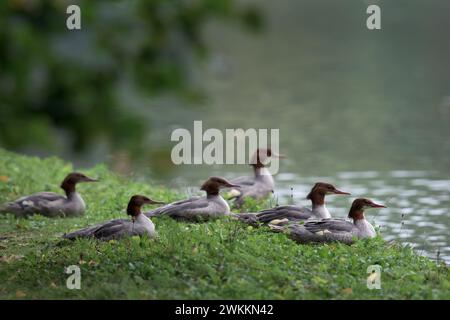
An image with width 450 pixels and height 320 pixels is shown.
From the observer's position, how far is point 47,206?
12664mm

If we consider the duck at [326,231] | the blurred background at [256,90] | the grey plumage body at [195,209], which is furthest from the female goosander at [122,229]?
the duck at [326,231]

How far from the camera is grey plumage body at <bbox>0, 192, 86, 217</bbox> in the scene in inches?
494

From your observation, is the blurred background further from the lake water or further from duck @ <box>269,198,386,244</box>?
duck @ <box>269,198,386,244</box>

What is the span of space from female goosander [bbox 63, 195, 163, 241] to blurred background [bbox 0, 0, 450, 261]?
0.59 meters

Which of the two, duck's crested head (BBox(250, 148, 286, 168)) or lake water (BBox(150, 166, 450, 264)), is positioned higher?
duck's crested head (BBox(250, 148, 286, 168))

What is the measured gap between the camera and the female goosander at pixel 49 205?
1256 cm

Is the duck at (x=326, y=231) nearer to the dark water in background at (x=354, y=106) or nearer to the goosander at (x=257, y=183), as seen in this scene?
the dark water in background at (x=354, y=106)

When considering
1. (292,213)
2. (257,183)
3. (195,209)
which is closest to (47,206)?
(195,209)

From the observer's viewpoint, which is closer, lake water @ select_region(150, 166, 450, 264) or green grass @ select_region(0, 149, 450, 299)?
green grass @ select_region(0, 149, 450, 299)

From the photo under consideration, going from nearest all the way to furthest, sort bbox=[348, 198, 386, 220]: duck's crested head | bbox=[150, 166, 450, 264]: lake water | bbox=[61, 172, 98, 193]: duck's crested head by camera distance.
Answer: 1. bbox=[348, 198, 386, 220]: duck's crested head
2. bbox=[150, 166, 450, 264]: lake water
3. bbox=[61, 172, 98, 193]: duck's crested head

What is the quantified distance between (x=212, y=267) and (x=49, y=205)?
4.37 meters

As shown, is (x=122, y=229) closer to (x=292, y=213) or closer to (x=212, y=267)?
(x=212, y=267)

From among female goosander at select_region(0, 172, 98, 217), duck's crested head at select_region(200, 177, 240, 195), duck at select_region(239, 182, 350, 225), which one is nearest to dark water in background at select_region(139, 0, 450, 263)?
duck's crested head at select_region(200, 177, 240, 195)
